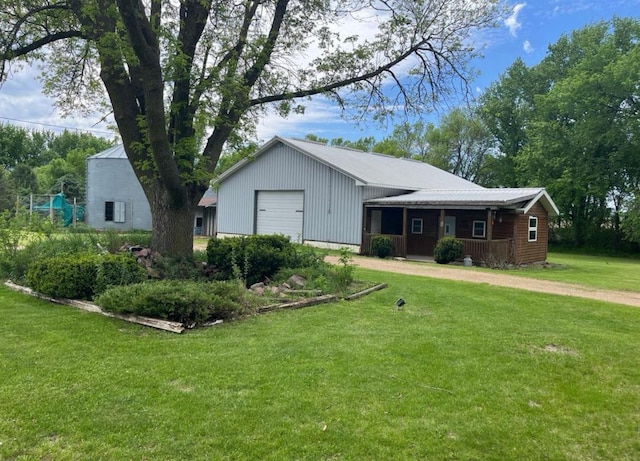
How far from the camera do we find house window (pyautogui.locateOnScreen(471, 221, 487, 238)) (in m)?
19.6

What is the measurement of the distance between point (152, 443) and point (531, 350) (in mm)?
4350

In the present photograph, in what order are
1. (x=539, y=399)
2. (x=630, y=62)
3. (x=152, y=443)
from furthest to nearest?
1. (x=630, y=62)
2. (x=539, y=399)
3. (x=152, y=443)

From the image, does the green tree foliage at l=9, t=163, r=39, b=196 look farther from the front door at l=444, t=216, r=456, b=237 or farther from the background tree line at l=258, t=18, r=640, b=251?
the front door at l=444, t=216, r=456, b=237

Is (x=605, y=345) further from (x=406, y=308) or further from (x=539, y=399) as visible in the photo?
(x=406, y=308)

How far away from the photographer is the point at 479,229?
65.1 feet

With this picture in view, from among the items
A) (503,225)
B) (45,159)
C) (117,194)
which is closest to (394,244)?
(503,225)

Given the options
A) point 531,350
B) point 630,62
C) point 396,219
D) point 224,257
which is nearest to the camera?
point 531,350

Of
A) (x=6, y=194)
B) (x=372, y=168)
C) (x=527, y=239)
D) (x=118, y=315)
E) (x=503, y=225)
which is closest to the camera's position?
(x=118, y=315)

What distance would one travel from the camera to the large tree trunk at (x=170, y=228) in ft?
31.9

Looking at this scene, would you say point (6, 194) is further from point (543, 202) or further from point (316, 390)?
point (316, 390)

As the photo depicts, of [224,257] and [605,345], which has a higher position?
[224,257]

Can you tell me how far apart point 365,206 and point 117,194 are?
60.4 feet

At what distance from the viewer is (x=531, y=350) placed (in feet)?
18.1

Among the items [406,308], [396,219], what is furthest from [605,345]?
[396,219]
